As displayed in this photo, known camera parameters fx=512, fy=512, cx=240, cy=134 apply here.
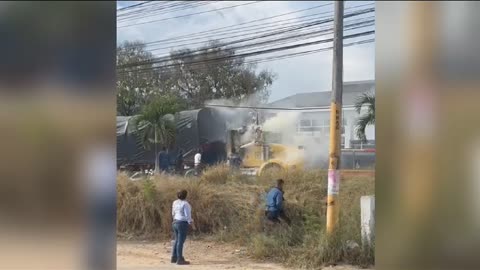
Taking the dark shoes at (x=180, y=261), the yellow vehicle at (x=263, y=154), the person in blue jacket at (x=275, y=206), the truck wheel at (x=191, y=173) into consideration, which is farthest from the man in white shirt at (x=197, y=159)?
the dark shoes at (x=180, y=261)

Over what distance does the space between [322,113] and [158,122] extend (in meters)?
2.67

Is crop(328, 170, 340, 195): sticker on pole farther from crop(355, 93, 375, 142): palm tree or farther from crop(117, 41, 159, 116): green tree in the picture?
crop(117, 41, 159, 116): green tree

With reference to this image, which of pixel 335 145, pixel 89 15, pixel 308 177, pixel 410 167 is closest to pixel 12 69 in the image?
pixel 89 15

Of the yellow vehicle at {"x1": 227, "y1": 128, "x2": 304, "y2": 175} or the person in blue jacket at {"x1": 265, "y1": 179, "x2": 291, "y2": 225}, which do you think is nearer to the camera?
the person in blue jacket at {"x1": 265, "y1": 179, "x2": 291, "y2": 225}

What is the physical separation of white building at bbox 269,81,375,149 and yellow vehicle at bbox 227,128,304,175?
0.28 metres

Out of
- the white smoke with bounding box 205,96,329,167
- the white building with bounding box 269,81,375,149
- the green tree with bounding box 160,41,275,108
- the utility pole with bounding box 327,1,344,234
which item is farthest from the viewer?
the green tree with bounding box 160,41,275,108

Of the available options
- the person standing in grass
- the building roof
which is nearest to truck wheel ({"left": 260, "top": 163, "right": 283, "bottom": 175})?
the building roof

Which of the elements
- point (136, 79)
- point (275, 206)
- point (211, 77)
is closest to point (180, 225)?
Answer: point (275, 206)

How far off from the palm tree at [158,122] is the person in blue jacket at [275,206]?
2029 mm

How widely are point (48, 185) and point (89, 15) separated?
998 millimetres

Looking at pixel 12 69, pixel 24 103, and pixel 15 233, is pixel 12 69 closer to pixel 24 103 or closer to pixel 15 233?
pixel 24 103

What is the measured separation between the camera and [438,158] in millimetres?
2564

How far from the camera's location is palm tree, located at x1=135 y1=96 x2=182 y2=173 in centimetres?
785

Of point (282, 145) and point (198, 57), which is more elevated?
point (198, 57)
